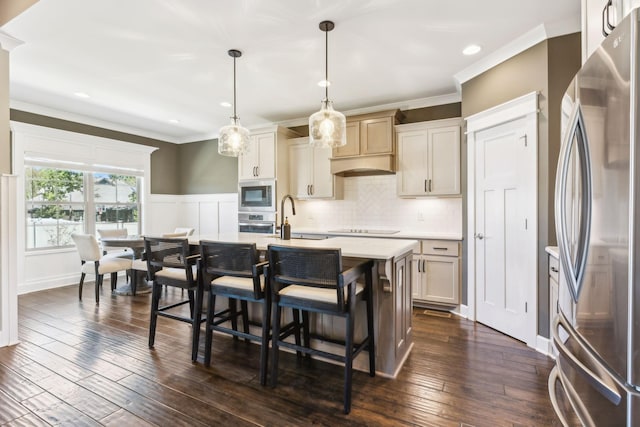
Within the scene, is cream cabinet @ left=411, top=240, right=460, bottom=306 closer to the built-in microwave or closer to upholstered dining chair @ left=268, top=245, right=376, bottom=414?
upholstered dining chair @ left=268, top=245, right=376, bottom=414

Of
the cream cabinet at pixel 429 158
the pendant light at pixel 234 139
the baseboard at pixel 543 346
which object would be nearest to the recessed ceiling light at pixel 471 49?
the cream cabinet at pixel 429 158

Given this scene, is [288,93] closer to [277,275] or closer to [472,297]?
[277,275]

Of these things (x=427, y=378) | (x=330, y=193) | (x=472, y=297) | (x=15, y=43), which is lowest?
(x=427, y=378)

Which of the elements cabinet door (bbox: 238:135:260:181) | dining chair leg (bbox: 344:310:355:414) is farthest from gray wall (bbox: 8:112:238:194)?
dining chair leg (bbox: 344:310:355:414)

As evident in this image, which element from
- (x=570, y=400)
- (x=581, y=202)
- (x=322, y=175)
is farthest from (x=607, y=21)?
(x=322, y=175)

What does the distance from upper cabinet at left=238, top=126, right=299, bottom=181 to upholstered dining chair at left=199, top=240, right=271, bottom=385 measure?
2605 mm

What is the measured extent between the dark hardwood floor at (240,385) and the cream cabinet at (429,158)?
5.87 ft

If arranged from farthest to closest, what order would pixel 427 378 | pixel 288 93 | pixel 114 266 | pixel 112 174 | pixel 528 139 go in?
pixel 112 174 → pixel 114 266 → pixel 288 93 → pixel 528 139 → pixel 427 378

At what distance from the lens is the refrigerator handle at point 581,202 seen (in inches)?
44.3

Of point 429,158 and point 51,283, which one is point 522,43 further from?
point 51,283

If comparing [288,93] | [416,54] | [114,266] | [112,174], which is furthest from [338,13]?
[112,174]

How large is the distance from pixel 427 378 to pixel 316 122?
2154 millimetres

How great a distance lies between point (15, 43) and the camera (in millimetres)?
2762

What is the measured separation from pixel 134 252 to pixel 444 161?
4.39m
